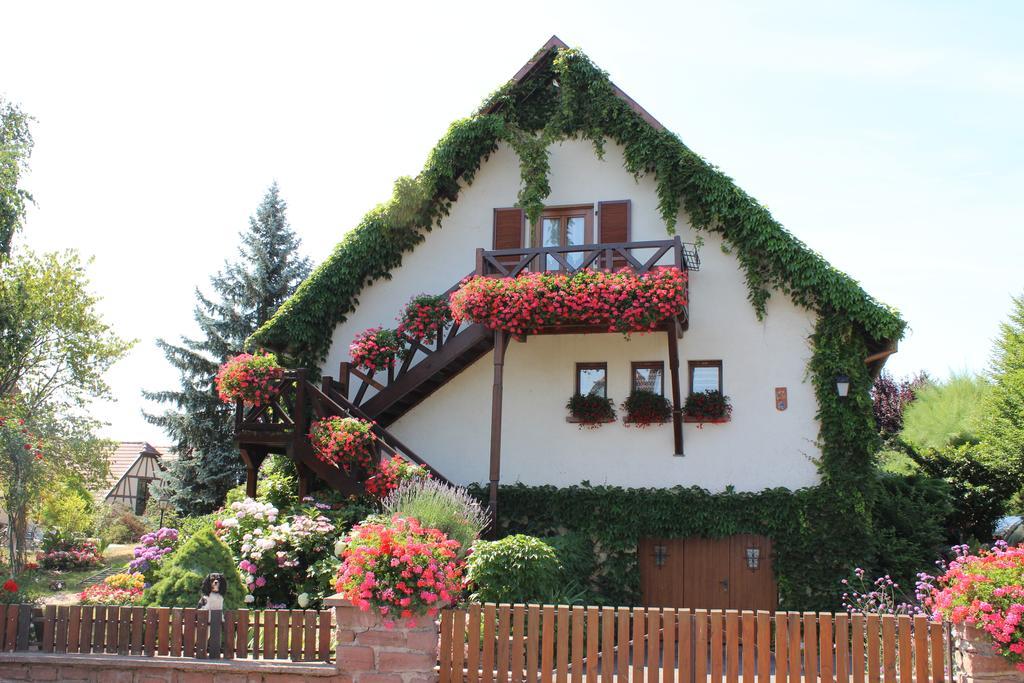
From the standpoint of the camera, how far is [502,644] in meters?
7.13

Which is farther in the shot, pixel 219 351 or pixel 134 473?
pixel 134 473

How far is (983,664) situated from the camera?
262 inches

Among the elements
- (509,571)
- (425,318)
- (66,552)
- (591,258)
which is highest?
(591,258)

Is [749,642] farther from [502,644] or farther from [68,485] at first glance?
[68,485]

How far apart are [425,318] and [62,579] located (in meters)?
10.1

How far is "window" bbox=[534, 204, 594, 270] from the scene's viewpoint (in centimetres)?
1468

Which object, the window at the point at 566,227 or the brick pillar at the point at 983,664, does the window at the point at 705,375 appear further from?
the brick pillar at the point at 983,664

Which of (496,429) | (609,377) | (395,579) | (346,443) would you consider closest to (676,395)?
(609,377)

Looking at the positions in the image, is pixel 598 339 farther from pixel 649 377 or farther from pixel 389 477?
pixel 389 477

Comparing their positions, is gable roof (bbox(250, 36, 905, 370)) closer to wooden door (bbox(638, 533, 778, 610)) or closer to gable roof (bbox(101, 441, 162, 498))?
wooden door (bbox(638, 533, 778, 610))

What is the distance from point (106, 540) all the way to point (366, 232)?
12.6 m

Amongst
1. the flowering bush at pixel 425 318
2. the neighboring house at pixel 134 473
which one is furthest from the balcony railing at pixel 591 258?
the neighboring house at pixel 134 473

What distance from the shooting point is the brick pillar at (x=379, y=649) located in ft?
22.9

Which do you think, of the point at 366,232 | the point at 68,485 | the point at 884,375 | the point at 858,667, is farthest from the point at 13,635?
the point at 884,375
